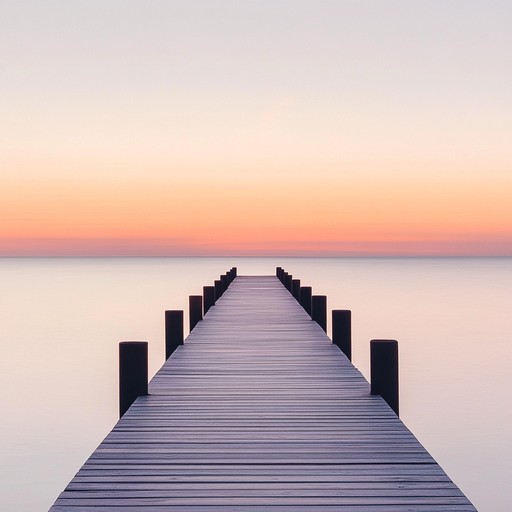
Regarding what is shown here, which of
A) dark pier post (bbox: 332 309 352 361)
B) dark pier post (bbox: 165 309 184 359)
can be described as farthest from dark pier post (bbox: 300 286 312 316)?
dark pier post (bbox: 165 309 184 359)

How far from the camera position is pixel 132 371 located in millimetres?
6258

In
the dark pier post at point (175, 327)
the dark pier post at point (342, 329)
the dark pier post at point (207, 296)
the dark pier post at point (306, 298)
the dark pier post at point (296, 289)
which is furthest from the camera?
the dark pier post at point (296, 289)

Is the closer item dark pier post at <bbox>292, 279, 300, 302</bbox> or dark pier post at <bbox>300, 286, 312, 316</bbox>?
dark pier post at <bbox>300, 286, 312, 316</bbox>

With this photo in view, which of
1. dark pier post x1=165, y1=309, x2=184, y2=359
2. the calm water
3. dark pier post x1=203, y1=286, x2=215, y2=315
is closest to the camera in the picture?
dark pier post x1=165, y1=309, x2=184, y2=359

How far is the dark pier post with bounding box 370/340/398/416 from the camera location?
6219mm

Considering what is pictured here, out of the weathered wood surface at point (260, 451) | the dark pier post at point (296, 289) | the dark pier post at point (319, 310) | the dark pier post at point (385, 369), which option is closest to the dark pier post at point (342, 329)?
the weathered wood surface at point (260, 451)

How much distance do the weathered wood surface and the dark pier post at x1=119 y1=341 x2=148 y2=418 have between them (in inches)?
5.6

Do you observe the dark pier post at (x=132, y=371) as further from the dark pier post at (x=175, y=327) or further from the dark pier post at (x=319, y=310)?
the dark pier post at (x=319, y=310)

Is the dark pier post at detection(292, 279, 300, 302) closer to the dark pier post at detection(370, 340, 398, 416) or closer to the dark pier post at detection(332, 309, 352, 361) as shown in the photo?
the dark pier post at detection(332, 309, 352, 361)

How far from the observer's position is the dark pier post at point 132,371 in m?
6.23

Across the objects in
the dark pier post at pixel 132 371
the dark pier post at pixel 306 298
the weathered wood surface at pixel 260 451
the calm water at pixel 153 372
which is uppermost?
the dark pier post at pixel 306 298

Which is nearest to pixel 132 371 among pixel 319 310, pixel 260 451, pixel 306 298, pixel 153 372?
pixel 260 451

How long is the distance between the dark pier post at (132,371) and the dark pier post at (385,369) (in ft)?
6.59

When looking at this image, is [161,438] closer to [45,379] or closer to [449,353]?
[45,379]
